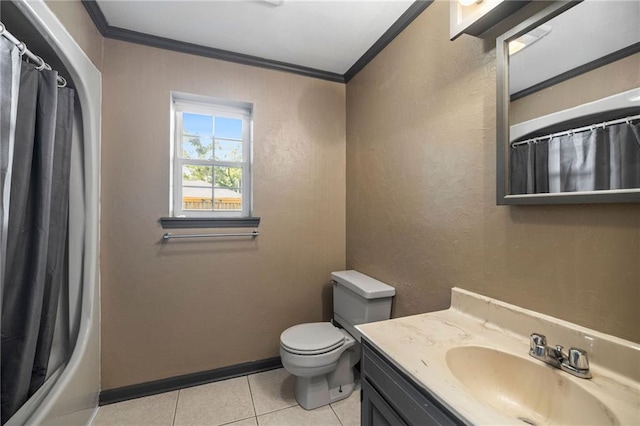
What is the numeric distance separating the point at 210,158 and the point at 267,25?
1.01 m

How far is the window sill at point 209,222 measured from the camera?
1.85 meters

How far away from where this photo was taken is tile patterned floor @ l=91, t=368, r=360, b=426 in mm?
1584

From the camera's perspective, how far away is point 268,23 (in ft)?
5.54

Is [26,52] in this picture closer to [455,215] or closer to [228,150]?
[228,150]

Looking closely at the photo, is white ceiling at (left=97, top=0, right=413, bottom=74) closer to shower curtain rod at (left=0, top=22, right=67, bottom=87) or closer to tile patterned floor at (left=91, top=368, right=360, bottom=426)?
shower curtain rod at (left=0, top=22, right=67, bottom=87)

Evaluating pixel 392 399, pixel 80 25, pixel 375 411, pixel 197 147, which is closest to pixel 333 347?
pixel 375 411

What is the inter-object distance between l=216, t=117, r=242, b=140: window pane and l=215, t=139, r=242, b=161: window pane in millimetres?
48

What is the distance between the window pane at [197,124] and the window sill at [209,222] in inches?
26.9

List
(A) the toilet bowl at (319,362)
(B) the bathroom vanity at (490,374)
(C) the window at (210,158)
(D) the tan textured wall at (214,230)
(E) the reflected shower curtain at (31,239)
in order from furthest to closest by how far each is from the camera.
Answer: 1. (C) the window at (210,158)
2. (D) the tan textured wall at (214,230)
3. (A) the toilet bowl at (319,362)
4. (E) the reflected shower curtain at (31,239)
5. (B) the bathroom vanity at (490,374)

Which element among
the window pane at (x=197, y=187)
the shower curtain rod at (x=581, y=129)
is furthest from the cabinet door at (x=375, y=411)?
the window pane at (x=197, y=187)

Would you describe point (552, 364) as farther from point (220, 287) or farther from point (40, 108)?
point (40, 108)

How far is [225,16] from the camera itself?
64.0 inches

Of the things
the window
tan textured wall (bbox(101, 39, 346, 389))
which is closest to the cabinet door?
tan textured wall (bbox(101, 39, 346, 389))

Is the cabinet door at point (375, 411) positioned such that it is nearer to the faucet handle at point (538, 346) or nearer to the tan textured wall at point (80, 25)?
the faucet handle at point (538, 346)
